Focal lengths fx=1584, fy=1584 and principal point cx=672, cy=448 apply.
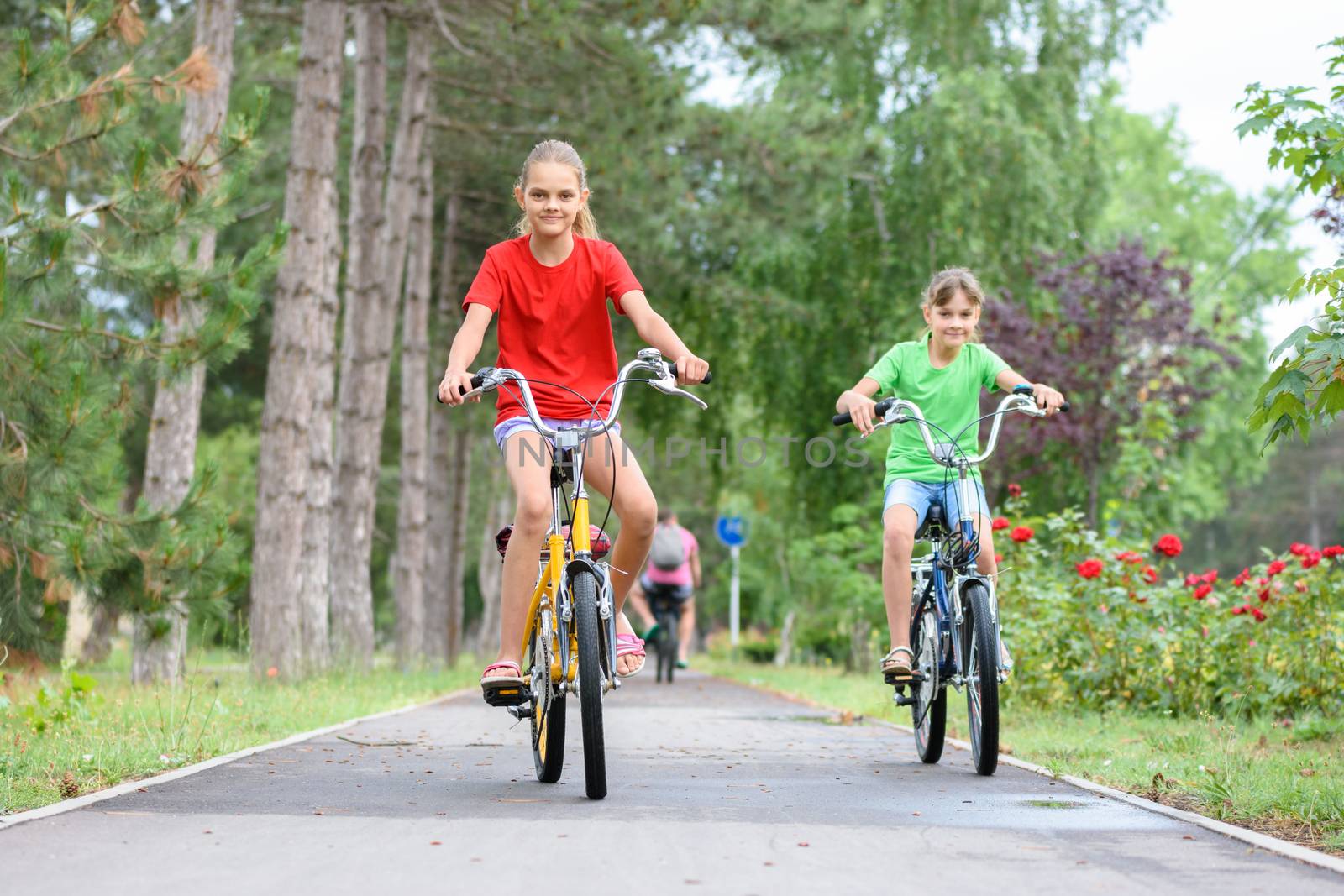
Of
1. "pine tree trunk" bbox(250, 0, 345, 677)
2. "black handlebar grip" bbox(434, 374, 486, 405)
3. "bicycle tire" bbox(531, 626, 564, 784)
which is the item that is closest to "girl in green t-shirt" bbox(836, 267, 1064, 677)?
"bicycle tire" bbox(531, 626, 564, 784)

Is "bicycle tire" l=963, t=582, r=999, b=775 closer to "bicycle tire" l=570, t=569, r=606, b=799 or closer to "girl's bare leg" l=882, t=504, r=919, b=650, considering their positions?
"girl's bare leg" l=882, t=504, r=919, b=650

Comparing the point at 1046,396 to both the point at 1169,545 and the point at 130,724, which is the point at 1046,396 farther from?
the point at 130,724

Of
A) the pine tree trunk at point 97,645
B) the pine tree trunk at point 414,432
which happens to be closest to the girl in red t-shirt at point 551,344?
the pine tree trunk at point 414,432

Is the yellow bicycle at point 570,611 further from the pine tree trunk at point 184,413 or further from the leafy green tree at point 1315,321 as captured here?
the pine tree trunk at point 184,413

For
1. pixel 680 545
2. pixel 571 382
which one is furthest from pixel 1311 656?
pixel 680 545

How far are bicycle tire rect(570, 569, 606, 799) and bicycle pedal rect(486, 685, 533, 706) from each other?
45 cm

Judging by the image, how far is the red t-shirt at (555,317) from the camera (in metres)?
6.32

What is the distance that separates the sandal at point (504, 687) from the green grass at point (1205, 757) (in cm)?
233

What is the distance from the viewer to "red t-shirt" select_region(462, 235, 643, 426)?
632 cm

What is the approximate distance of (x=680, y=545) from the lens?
18359 mm

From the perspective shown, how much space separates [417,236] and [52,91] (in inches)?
474

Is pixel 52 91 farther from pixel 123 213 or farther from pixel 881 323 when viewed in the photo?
pixel 881 323

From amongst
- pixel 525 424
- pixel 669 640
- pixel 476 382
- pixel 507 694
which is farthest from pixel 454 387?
pixel 669 640

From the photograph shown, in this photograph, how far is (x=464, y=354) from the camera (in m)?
6.09
